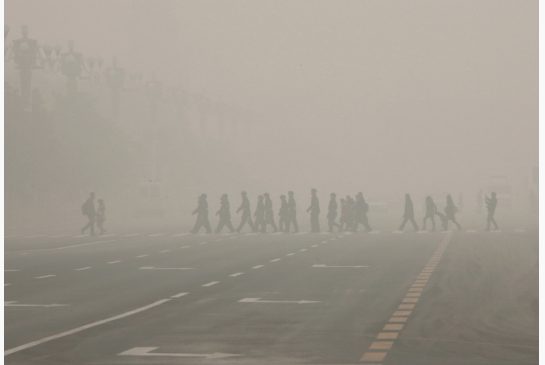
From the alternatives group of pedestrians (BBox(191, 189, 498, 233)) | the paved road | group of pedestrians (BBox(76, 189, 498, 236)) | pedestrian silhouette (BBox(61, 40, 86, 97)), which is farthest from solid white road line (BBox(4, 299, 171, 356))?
A: pedestrian silhouette (BBox(61, 40, 86, 97))

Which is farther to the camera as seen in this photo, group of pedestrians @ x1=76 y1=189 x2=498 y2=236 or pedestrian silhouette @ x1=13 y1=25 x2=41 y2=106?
pedestrian silhouette @ x1=13 y1=25 x2=41 y2=106

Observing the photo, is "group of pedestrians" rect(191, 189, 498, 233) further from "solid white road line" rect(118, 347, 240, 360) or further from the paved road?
"solid white road line" rect(118, 347, 240, 360)

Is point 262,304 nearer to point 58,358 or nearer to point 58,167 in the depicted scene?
point 58,358

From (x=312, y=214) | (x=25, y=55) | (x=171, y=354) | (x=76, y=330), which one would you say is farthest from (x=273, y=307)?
(x=25, y=55)

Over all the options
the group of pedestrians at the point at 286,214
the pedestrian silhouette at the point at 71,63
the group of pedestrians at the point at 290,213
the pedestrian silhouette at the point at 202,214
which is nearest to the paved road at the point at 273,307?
the pedestrian silhouette at the point at 202,214

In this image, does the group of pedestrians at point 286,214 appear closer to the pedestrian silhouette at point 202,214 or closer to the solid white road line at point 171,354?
the pedestrian silhouette at point 202,214

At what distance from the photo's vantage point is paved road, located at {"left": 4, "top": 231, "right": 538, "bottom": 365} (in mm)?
14031

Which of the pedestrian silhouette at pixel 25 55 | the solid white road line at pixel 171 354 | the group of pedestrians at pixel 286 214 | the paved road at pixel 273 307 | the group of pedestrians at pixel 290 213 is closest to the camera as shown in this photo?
the solid white road line at pixel 171 354

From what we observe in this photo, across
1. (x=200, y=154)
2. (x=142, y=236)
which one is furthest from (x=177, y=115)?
(x=142, y=236)

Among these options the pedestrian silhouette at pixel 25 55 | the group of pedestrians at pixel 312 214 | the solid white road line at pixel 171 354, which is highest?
the pedestrian silhouette at pixel 25 55

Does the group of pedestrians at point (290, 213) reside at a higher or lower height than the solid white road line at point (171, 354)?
higher

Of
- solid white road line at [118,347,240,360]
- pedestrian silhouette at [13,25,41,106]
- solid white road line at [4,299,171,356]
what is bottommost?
solid white road line at [118,347,240,360]

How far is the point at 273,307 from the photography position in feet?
65.5

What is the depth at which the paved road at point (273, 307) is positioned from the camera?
14.0 metres
